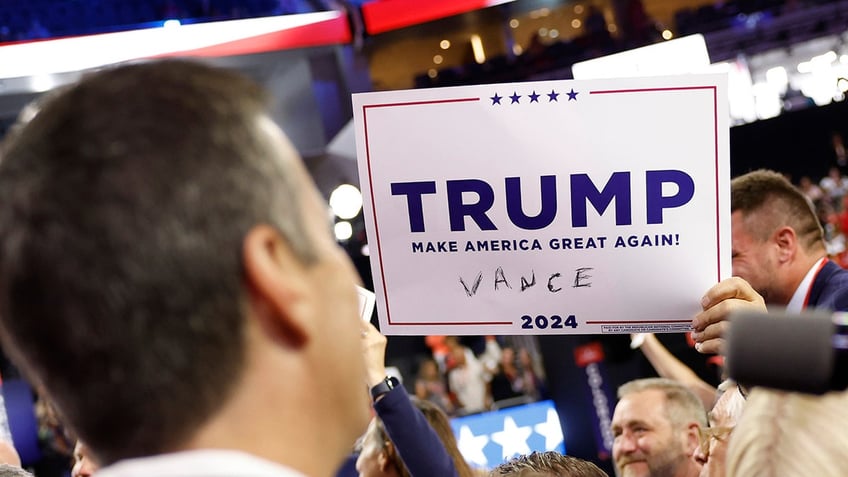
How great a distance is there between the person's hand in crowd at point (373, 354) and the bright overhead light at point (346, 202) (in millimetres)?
6340

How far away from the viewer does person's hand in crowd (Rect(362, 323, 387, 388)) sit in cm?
189

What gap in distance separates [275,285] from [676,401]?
2.70 m

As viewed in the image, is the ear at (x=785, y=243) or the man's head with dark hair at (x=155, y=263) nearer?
the man's head with dark hair at (x=155, y=263)

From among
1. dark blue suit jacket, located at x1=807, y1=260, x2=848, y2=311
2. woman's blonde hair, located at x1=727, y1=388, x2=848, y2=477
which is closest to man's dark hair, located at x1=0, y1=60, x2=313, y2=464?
woman's blonde hair, located at x1=727, y1=388, x2=848, y2=477

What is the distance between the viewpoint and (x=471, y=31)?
1124 centimetres

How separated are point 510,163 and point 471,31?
9.80 m

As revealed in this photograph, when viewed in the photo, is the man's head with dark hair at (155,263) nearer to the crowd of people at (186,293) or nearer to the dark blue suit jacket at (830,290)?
the crowd of people at (186,293)

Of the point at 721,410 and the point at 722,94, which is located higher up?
the point at 722,94

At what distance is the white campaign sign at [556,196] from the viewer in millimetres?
1725

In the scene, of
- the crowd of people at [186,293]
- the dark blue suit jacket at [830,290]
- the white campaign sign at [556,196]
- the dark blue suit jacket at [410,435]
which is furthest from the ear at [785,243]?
the crowd of people at [186,293]

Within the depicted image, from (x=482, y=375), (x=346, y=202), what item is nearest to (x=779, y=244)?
(x=482, y=375)

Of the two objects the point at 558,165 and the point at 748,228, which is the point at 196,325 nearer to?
the point at 558,165

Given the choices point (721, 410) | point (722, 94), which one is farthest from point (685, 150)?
point (721, 410)

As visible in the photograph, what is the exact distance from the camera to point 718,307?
5.39 ft
